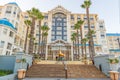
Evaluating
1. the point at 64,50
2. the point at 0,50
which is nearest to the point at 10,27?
the point at 0,50

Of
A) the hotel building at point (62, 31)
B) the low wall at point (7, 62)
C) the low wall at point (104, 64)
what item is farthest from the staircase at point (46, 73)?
the hotel building at point (62, 31)

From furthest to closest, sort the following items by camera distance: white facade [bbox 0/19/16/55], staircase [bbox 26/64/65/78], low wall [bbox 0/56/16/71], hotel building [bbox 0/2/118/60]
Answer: hotel building [bbox 0/2/118/60]
white facade [bbox 0/19/16/55]
low wall [bbox 0/56/16/71]
staircase [bbox 26/64/65/78]

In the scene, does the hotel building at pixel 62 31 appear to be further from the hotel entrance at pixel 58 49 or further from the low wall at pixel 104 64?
the low wall at pixel 104 64

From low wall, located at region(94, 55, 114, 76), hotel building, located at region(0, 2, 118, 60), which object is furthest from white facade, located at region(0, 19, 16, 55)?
low wall, located at region(94, 55, 114, 76)

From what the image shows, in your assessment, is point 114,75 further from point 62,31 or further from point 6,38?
point 62,31

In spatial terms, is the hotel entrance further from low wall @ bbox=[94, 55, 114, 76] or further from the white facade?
low wall @ bbox=[94, 55, 114, 76]

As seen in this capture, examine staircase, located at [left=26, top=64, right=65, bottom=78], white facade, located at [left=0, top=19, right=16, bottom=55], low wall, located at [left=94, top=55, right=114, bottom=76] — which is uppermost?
white facade, located at [left=0, top=19, right=16, bottom=55]

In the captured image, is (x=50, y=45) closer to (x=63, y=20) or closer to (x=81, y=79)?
(x=63, y=20)

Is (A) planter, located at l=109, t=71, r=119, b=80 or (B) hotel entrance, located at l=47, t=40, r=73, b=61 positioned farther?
(B) hotel entrance, located at l=47, t=40, r=73, b=61

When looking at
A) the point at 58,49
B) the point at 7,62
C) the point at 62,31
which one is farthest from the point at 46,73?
the point at 62,31

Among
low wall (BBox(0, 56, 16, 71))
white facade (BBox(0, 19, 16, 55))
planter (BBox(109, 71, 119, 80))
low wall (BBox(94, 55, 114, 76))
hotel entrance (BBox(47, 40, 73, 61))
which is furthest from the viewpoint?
hotel entrance (BBox(47, 40, 73, 61))

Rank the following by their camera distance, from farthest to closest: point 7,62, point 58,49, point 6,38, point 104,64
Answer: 1. point 58,49
2. point 6,38
3. point 7,62
4. point 104,64

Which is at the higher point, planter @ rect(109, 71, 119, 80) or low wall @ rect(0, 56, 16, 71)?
low wall @ rect(0, 56, 16, 71)

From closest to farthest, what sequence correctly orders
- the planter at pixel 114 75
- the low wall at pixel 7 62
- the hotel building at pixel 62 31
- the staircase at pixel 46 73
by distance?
the planter at pixel 114 75 < the staircase at pixel 46 73 < the low wall at pixel 7 62 < the hotel building at pixel 62 31
